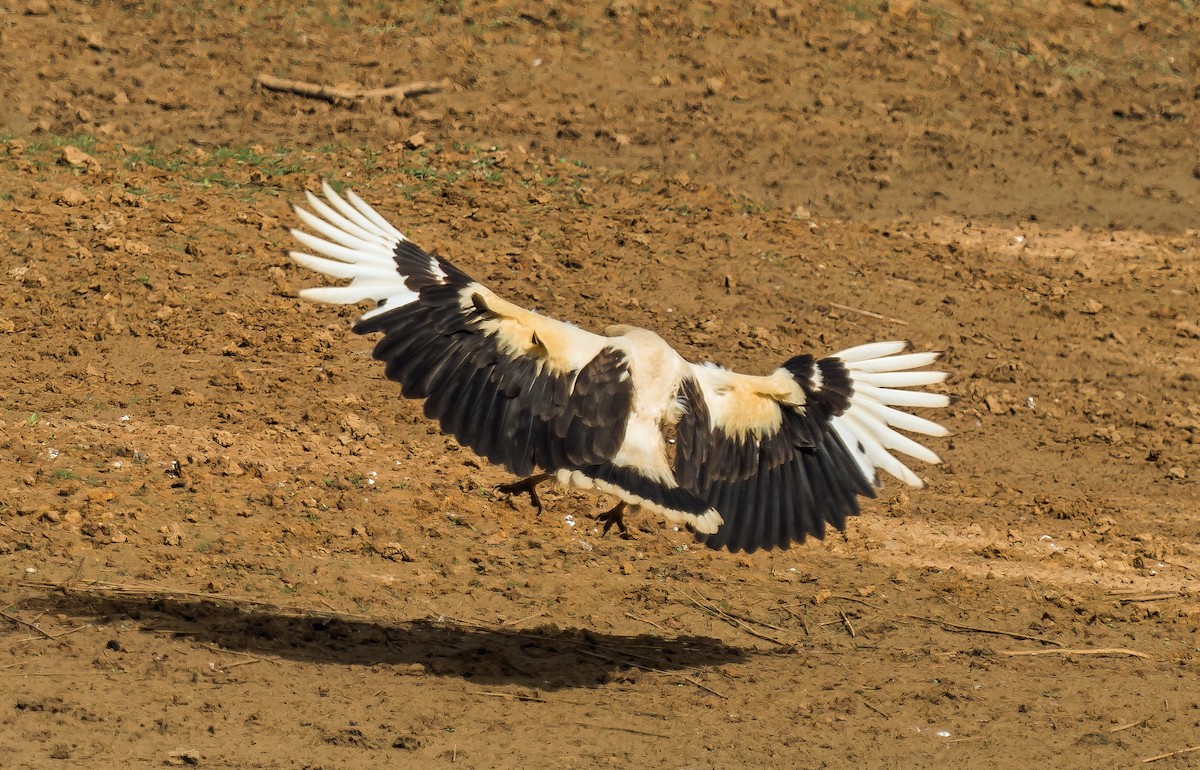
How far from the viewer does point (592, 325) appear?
978 cm

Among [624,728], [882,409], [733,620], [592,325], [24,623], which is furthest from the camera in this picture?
[592,325]

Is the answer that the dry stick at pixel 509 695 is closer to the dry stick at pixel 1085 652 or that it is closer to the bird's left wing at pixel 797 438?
the bird's left wing at pixel 797 438

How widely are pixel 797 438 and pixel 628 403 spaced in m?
1.06

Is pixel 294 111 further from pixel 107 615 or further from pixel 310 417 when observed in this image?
pixel 107 615

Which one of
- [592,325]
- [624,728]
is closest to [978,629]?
[624,728]

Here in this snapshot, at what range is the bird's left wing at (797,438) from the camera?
6664 mm

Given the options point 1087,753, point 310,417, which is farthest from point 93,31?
point 1087,753

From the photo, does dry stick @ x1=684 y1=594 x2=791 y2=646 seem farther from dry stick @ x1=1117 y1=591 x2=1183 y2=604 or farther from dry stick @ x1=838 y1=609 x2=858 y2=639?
dry stick @ x1=1117 y1=591 x2=1183 y2=604

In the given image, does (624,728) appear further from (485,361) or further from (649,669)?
(485,361)

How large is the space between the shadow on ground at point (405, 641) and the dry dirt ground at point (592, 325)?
3 centimetres

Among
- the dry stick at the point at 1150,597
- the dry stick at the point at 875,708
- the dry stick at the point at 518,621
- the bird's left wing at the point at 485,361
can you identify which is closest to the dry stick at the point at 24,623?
the bird's left wing at the point at 485,361

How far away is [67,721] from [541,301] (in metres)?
5.18

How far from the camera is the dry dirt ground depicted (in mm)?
6164

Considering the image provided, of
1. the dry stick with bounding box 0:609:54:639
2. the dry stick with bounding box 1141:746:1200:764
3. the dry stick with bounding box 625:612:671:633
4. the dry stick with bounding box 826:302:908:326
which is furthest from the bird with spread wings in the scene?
the dry stick with bounding box 826:302:908:326
